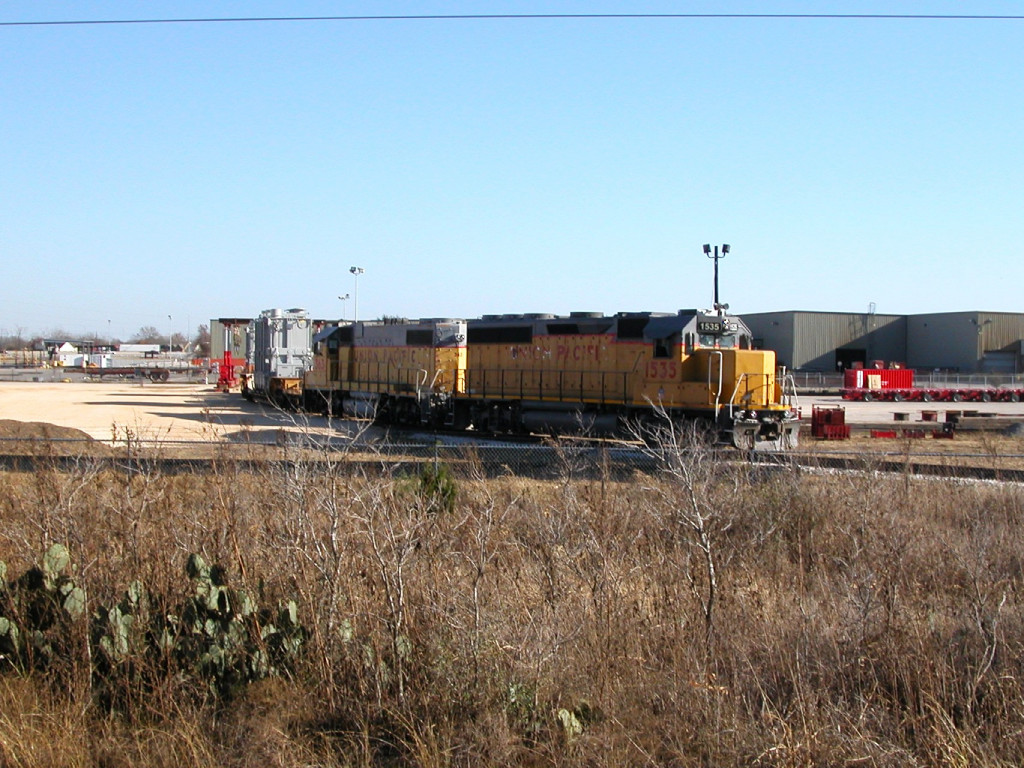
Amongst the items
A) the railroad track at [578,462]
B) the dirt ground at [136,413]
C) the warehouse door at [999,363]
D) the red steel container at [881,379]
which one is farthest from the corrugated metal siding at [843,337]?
the railroad track at [578,462]

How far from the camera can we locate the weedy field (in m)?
5.43

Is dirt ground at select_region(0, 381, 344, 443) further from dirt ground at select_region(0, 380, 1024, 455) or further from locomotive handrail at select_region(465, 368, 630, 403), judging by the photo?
locomotive handrail at select_region(465, 368, 630, 403)

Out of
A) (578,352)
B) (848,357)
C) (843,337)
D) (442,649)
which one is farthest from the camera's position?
(848,357)

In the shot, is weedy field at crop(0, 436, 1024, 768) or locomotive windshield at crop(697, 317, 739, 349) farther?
locomotive windshield at crop(697, 317, 739, 349)

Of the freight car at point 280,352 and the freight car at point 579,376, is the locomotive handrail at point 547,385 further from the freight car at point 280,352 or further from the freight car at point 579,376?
the freight car at point 280,352

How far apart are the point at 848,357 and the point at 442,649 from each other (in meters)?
71.3

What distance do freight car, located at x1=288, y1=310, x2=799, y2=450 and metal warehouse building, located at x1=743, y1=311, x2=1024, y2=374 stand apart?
44905 millimetres

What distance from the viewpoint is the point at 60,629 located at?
643 cm

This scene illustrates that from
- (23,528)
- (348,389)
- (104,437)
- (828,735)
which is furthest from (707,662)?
(348,389)

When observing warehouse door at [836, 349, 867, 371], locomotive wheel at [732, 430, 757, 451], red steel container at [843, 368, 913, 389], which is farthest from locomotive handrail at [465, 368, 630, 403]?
warehouse door at [836, 349, 867, 371]

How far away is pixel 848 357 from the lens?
7169cm

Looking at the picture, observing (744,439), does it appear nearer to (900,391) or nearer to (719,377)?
(719,377)

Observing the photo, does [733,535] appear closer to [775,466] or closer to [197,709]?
[775,466]

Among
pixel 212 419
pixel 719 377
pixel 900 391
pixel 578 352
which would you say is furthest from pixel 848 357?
pixel 212 419
